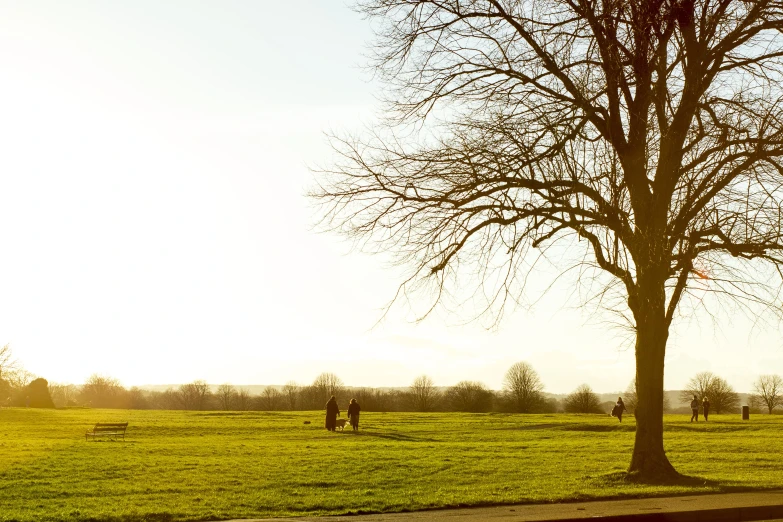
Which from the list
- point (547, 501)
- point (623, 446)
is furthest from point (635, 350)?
point (623, 446)

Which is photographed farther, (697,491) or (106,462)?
(106,462)

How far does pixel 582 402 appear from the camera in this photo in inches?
4432

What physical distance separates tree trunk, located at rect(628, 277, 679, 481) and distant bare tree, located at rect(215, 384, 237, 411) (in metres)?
132

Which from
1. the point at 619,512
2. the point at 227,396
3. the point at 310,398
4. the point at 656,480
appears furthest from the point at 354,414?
the point at 227,396

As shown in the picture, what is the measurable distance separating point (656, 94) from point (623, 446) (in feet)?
62.2

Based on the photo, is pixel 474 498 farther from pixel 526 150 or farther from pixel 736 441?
pixel 736 441

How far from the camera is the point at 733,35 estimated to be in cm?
1727

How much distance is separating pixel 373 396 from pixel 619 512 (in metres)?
109

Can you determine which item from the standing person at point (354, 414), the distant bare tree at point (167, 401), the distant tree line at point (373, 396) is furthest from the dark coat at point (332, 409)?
the distant bare tree at point (167, 401)

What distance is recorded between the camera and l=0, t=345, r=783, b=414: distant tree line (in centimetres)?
10488

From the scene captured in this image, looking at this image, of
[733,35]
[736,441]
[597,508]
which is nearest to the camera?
[597,508]

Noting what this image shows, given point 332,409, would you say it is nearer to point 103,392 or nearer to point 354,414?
point 354,414

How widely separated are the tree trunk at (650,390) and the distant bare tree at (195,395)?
142871 mm

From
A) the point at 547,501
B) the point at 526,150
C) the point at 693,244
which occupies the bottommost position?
the point at 547,501
